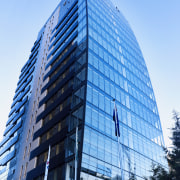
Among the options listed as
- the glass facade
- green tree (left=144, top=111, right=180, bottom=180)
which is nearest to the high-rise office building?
the glass facade

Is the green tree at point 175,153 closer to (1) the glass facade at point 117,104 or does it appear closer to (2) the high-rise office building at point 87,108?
(2) the high-rise office building at point 87,108

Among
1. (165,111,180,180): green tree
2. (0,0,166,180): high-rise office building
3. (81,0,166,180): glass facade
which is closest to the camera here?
(165,111,180,180): green tree

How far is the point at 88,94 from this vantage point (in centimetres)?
3641

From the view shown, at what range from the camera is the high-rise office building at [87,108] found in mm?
33000

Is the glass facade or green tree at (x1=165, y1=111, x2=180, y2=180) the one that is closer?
green tree at (x1=165, y1=111, x2=180, y2=180)

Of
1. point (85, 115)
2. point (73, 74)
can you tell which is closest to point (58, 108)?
point (73, 74)

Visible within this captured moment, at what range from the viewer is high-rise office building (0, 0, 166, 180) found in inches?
1299

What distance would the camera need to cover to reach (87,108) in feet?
114

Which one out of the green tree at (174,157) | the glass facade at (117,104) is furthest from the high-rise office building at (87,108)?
the green tree at (174,157)

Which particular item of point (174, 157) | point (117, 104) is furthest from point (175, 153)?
point (117, 104)

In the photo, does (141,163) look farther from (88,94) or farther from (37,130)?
(37,130)

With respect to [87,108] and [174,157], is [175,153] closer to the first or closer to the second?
[174,157]

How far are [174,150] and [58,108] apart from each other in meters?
26.1

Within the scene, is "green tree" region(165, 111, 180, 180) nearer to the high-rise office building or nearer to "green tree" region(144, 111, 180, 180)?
→ "green tree" region(144, 111, 180, 180)
